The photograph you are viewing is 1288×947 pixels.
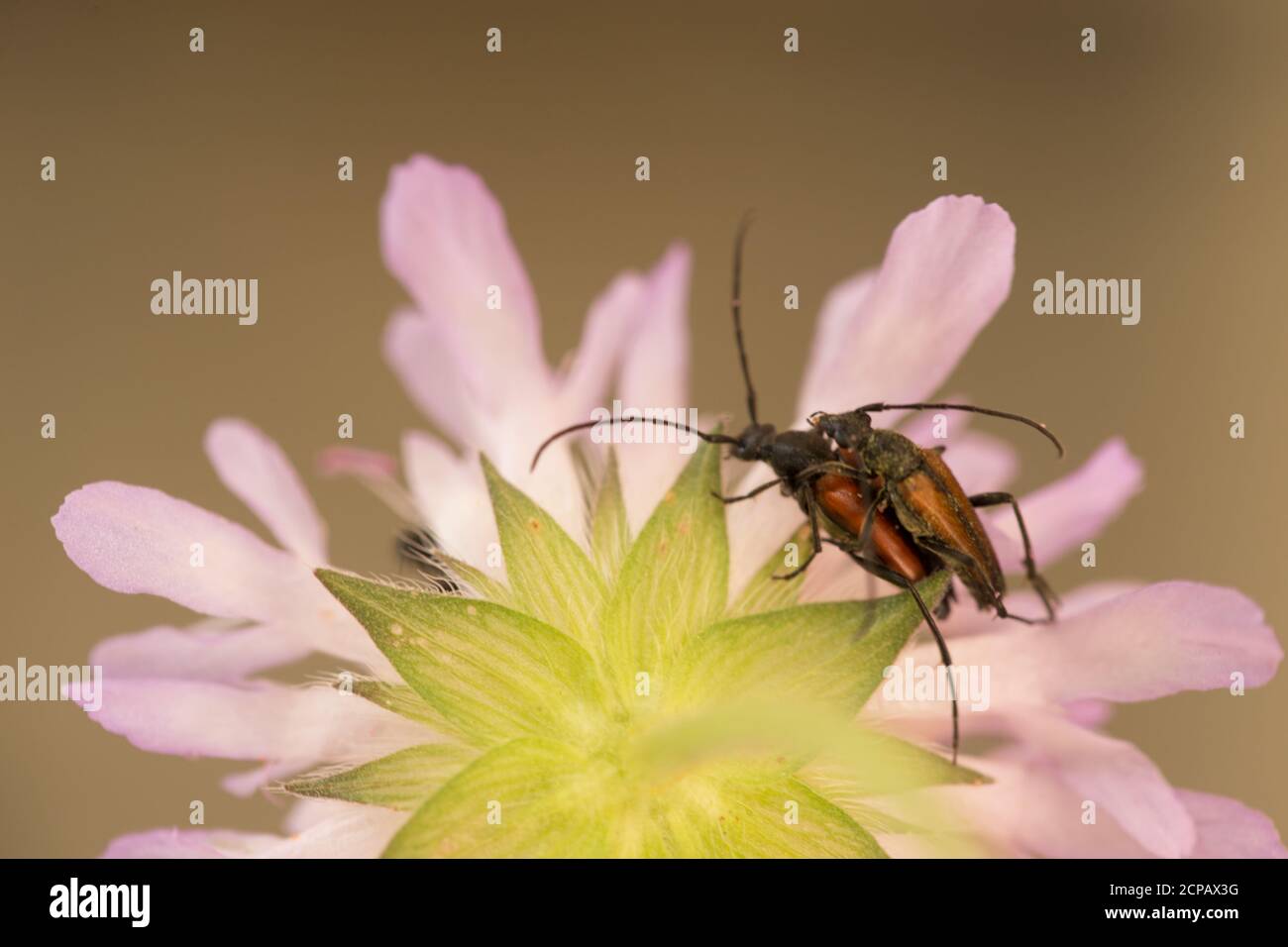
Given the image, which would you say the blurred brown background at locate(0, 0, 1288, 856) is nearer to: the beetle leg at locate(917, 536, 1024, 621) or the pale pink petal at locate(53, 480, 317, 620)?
the pale pink petal at locate(53, 480, 317, 620)

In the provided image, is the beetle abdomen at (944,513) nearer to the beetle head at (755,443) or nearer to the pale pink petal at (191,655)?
the beetle head at (755,443)

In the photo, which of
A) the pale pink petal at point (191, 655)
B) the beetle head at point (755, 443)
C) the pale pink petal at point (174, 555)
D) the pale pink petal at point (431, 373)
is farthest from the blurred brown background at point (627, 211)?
the beetle head at point (755, 443)

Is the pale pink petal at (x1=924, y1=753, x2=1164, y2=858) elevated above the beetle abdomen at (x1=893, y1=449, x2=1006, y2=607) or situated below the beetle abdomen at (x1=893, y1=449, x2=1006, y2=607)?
below

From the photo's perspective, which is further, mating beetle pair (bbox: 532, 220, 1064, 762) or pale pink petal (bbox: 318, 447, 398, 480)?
pale pink petal (bbox: 318, 447, 398, 480)

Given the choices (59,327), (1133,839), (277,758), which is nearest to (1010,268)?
(1133,839)

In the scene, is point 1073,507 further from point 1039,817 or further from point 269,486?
point 269,486

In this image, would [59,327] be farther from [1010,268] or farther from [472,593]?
[1010,268]

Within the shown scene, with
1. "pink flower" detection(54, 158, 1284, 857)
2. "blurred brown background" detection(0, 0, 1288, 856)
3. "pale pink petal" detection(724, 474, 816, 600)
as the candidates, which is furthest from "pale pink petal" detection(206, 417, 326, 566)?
"blurred brown background" detection(0, 0, 1288, 856)
